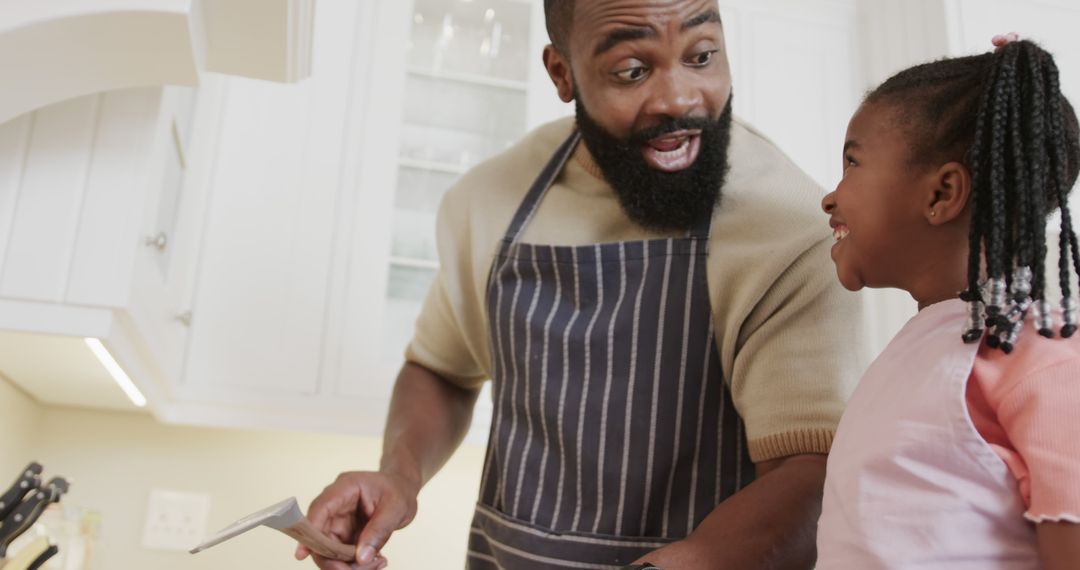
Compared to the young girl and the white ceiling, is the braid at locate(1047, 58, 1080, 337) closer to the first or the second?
the young girl

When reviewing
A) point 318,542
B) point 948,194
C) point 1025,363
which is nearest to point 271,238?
point 318,542

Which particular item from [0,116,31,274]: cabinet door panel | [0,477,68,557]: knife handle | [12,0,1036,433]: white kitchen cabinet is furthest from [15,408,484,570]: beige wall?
[0,116,31,274]: cabinet door panel

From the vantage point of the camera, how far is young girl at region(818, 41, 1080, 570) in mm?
604

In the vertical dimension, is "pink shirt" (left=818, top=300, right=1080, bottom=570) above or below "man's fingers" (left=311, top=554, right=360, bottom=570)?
above

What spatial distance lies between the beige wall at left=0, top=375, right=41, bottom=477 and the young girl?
1.32 metres

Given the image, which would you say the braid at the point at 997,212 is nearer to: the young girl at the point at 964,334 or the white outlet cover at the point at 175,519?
the young girl at the point at 964,334

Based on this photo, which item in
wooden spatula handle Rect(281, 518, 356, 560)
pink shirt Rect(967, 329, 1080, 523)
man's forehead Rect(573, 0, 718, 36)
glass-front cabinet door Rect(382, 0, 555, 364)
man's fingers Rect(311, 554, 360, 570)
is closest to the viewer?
pink shirt Rect(967, 329, 1080, 523)

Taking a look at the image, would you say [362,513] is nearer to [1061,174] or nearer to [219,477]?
[1061,174]

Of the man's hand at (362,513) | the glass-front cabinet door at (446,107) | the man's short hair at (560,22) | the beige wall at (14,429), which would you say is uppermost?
the glass-front cabinet door at (446,107)

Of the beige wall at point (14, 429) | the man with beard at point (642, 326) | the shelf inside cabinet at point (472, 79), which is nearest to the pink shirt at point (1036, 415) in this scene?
the man with beard at point (642, 326)

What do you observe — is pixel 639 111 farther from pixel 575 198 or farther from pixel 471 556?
pixel 471 556

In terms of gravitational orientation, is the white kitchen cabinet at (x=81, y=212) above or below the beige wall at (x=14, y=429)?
above

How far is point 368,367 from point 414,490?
0.76m

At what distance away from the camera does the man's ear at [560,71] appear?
1.18m
